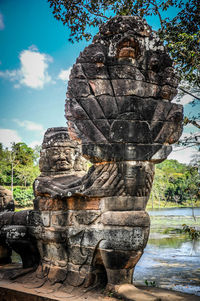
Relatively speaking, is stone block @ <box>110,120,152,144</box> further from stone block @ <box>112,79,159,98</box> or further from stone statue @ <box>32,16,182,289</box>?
stone block @ <box>112,79,159,98</box>

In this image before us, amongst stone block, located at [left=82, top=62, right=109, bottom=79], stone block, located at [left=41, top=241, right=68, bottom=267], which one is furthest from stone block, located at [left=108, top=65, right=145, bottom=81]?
stone block, located at [left=41, top=241, right=68, bottom=267]

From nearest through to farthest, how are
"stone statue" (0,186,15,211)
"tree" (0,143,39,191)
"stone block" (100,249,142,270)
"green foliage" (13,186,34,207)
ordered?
1. "stone block" (100,249,142,270)
2. "stone statue" (0,186,15,211)
3. "green foliage" (13,186,34,207)
4. "tree" (0,143,39,191)

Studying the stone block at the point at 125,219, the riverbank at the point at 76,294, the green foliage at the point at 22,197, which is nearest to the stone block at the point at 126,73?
the stone block at the point at 125,219

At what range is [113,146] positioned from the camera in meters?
3.73

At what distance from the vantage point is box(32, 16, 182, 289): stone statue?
3605 millimetres

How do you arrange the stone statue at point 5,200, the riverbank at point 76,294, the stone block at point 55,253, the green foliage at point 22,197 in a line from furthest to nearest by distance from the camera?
the green foliage at point 22,197 < the stone statue at point 5,200 < the stone block at point 55,253 < the riverbank at point 76,294

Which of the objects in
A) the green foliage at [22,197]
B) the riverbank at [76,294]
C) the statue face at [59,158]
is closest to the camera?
Result: the riverbank at [76,294]

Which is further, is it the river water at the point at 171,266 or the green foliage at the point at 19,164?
the green foliage at the point at 19,164

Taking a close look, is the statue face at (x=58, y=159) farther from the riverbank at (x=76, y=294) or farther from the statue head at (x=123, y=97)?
the riverbank at (x=76, y=294)

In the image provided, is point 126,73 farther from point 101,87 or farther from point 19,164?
point 19,164

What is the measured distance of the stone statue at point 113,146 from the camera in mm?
3605

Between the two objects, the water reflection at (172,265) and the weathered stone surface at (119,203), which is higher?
the weathered stone surface at (119,203)

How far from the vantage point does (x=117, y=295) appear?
3.40 m

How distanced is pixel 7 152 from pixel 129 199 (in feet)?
79.3
